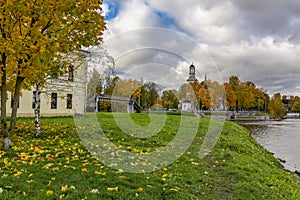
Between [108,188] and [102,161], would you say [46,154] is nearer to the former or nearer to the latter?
[102,161]

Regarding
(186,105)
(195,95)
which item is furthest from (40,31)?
(195,95)

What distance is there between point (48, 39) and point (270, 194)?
286 inches

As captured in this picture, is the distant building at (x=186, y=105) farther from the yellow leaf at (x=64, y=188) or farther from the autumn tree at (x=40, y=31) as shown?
the yellow leaf at (x=64, y=188)

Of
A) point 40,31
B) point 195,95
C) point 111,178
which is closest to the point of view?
point 111,178

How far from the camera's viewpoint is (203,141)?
43.0 feet

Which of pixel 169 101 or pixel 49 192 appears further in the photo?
pixel 169 101

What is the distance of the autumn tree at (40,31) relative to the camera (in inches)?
266

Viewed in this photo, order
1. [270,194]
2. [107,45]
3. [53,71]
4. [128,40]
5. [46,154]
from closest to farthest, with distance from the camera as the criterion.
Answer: [270,194] → [46,154] → [53,71] → [128,40] → [107,45]

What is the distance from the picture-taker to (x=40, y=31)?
25.2 ft

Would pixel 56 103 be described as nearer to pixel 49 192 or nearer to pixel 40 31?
pixel 40 31

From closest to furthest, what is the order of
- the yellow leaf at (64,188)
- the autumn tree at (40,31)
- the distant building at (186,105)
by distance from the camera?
the yellow leaf at (64,188), the autumn tree at (40,31), the distant building at (186,105)

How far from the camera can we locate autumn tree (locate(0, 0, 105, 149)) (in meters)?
6.75

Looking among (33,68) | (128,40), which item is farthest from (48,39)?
(128,40)

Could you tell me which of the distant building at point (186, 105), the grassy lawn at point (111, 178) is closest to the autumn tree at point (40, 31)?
the grassy lawn at point (111, 178)
